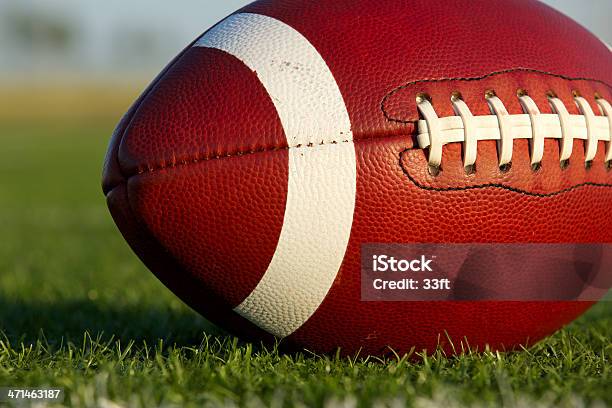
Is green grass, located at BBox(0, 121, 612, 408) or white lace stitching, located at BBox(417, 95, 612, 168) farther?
white lace stitching, located at BBox(417, 95, 612, 168)

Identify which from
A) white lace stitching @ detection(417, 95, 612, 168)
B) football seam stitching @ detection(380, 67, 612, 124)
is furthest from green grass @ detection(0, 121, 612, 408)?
football seam stitching @ detection(380, 67, 612, 124)

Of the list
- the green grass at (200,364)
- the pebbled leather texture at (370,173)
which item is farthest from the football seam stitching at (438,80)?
the green grass at (200,364)

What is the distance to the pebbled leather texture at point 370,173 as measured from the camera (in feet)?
8.32

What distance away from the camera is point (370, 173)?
2527 millimetres

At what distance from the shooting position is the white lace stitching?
8.29 ft

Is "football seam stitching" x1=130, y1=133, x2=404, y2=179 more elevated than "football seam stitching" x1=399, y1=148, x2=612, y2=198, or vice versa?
"football seam stitching" x1=130, y1=133, x2=404, y2=179

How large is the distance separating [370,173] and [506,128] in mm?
439

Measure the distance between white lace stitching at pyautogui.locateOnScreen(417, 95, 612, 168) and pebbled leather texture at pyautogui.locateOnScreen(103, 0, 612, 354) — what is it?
0.10 ft

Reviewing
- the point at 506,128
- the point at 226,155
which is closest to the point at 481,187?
the point at 506,128

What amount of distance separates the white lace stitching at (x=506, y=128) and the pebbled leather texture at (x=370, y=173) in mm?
30

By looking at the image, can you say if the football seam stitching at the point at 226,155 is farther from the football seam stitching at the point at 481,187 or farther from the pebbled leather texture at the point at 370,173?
the football seam stitching at the point at 481,187

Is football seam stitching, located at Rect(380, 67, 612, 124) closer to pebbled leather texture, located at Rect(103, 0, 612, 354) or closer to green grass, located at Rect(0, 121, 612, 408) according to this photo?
pebbled leather texture, located at Rect(103, 0, 612, 354)

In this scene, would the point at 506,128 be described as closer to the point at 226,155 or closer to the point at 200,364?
the point at 226,155

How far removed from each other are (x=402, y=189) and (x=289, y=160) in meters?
0.35
